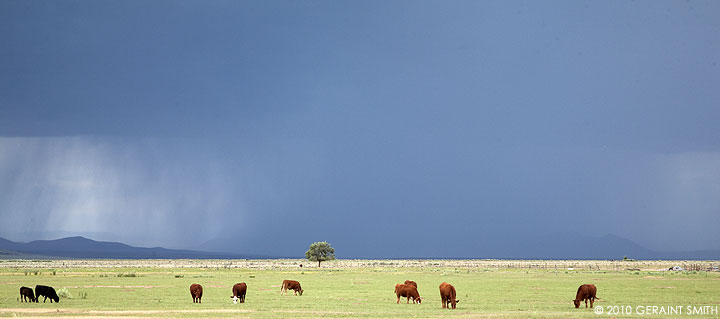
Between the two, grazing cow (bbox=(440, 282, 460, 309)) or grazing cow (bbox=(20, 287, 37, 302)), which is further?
grazing cow (bbox=(20, 287, 37, 302))

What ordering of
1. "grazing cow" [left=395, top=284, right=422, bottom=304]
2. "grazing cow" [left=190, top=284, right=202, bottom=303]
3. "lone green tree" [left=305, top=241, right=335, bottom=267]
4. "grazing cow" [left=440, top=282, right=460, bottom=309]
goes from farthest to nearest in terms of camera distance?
"lone green tree" [left=305, top=241, right=335, bottom=267]
"grazing cow" [left=190, top=284, right=202, bottom=303]
"grazing cow" [left=395, top=284, right=422, bottom=304]
"grazing cow" [left=440, top=282, right=460, bottom=309]

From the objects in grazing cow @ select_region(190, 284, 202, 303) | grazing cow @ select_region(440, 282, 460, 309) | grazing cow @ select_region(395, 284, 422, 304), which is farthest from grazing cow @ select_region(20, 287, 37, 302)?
grazing cow @ select_region(440, 282, 460, 309)

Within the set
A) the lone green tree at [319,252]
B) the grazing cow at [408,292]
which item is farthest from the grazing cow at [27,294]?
the lone green tree at [319,252]

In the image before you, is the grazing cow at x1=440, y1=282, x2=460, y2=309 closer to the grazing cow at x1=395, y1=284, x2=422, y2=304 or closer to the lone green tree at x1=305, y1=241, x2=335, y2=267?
the grazing cow at x1=395, y1=284, x2=422, y2=304

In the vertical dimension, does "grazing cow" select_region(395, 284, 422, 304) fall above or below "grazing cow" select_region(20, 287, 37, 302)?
above

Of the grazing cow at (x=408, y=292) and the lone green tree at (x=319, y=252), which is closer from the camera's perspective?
the grazing cow at (x=408, y=292)

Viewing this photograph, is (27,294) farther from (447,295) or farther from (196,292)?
(447,295)

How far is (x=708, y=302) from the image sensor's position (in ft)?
138

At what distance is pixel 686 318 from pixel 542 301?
1172cm

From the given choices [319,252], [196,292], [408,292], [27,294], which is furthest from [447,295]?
[319,252]

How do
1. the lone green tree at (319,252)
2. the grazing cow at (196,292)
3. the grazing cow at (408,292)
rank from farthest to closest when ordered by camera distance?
the lone green tree at (319,252) < the grazing cow at (196,292) < the grazing cow at (408,292)

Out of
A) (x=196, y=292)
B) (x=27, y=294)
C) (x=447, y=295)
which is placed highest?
(x=447, y=295)

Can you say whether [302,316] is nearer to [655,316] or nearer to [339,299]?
[339,299]

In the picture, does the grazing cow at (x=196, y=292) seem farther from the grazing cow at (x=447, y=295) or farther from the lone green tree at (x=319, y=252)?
the lone green tree at (x=319, y=252)
